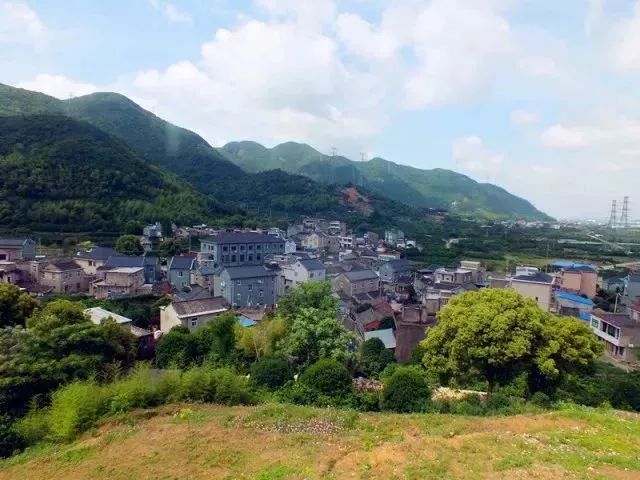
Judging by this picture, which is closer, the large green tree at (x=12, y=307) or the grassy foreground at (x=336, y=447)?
the grassy foreground at (x=336, y=447)

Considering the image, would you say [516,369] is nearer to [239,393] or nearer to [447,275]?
[239,393]

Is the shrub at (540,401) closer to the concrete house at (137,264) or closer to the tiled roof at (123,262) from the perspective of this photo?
the concrete house at (137,264)

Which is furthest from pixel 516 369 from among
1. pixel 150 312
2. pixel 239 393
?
pixel 150 312

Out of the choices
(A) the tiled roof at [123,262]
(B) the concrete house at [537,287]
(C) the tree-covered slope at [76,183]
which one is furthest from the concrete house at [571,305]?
(C) the tree-covered slope at [76,183]

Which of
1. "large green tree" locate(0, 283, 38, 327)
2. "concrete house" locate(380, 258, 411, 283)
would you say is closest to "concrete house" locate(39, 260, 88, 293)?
"large green tree" locate(0, 283, 38, 327)

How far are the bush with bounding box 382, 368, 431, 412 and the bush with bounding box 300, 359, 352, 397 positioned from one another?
1446 mm

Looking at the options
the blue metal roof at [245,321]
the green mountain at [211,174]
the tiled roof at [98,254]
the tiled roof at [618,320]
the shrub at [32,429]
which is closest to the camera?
the shrub at [32,429]

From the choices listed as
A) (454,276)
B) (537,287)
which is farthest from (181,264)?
(537,287)

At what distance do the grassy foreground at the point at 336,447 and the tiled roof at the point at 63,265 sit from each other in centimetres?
2963

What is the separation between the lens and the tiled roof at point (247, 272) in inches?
1489

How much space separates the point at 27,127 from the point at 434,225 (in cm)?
8473

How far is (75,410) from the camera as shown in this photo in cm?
1311

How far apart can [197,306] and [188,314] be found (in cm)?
105

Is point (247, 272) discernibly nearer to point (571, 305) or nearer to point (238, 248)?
point (238, 248)
